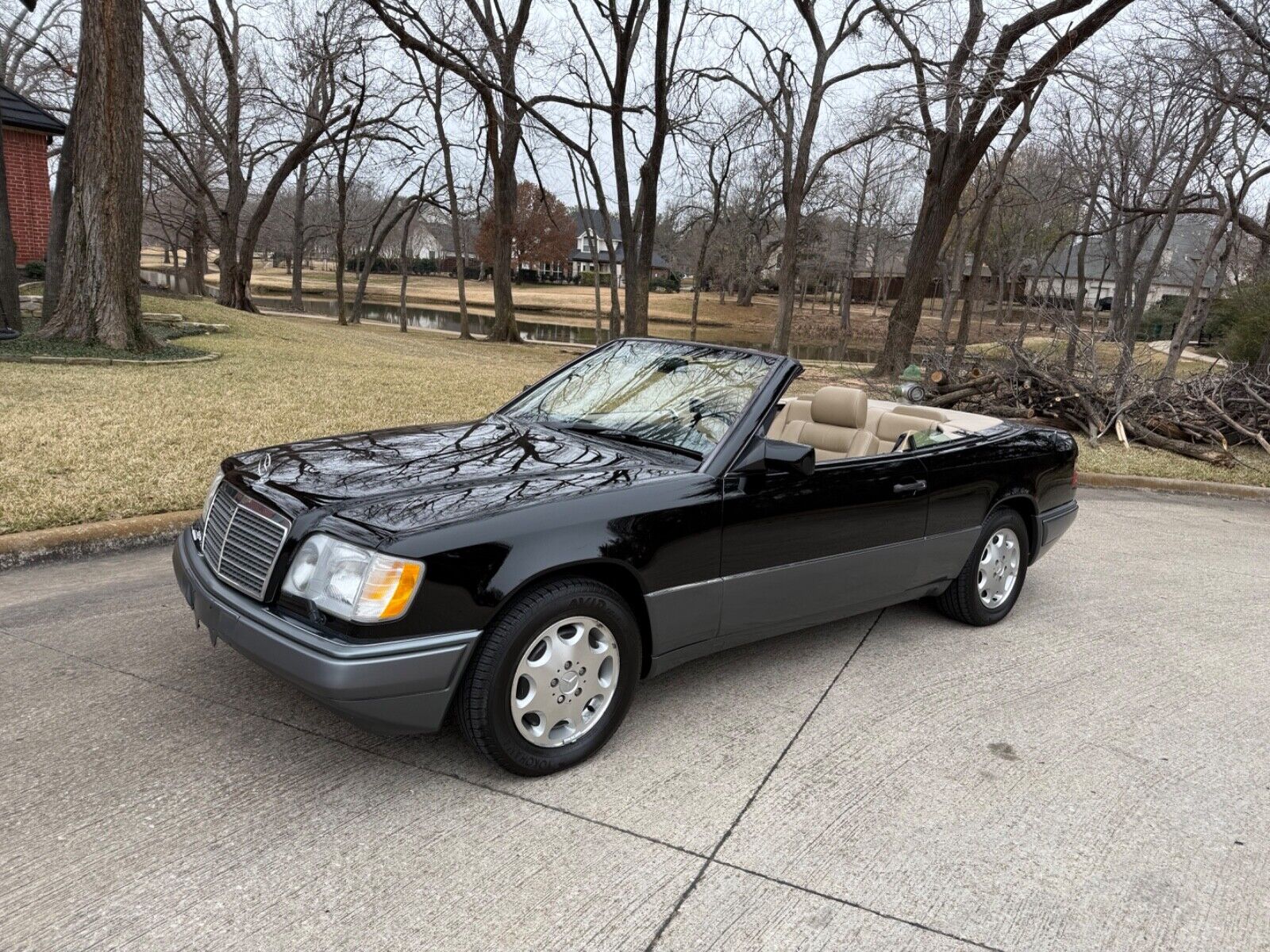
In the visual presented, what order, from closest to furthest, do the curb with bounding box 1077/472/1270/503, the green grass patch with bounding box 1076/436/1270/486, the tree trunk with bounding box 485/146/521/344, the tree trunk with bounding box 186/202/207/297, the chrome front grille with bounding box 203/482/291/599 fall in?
the chrome front grille with bounding box 203/482/291/599
the curb with bounding box 1077/472/1270/503
the green grass patch with bounding box 1076/436/1270/486
the tree trunk with bounding box 485/146/521/344
the tree trunk with bounding box 186/202/207/297

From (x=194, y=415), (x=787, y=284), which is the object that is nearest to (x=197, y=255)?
(x=787, y=284)

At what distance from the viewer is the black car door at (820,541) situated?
3.58 m

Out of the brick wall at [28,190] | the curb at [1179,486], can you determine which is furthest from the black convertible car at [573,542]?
the brick wall at [28,190]

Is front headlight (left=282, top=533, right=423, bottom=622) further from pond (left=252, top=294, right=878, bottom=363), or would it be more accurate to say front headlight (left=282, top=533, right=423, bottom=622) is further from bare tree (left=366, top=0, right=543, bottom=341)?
pond (left=252, top=294, right=878, bottom=363)

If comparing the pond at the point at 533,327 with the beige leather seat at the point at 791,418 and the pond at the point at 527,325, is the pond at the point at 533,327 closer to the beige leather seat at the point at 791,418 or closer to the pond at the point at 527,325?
the pond at the point at 527,325

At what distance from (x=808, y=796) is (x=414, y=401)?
8771mm

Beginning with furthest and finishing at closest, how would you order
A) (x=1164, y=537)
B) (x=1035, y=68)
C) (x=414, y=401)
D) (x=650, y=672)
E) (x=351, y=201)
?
(x=351, y=201) < (x=1035, y=68) < (x=414, y=401) < (x=1164, y=537) < (x=650, y=672)

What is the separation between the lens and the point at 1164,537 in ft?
24.4

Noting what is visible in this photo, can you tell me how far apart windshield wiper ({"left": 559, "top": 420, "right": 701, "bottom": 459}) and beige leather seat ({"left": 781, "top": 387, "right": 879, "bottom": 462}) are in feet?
3.84

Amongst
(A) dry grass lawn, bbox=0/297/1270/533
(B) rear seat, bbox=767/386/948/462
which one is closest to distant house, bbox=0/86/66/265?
(A) dry grass lawn, bbox=0/297/1270/533

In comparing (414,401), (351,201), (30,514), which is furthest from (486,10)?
(351,201)

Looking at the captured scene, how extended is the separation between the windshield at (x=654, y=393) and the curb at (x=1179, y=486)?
6727mm

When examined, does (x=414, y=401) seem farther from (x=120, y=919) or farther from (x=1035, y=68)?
(x=1035, y=68)

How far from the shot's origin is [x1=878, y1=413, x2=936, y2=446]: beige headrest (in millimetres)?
5090
